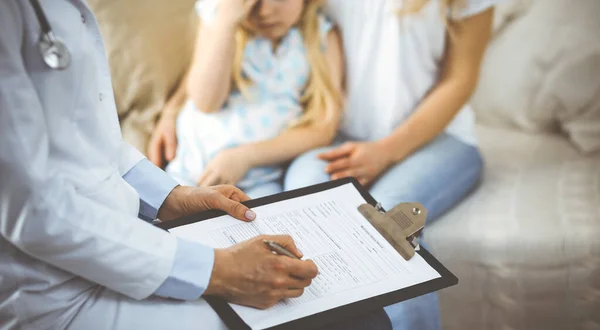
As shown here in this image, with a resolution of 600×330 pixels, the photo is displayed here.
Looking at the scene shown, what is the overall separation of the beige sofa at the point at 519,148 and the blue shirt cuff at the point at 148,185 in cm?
52

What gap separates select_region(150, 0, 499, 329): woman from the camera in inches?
49.3

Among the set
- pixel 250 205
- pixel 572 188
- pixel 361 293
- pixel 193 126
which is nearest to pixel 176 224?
pixel 250 205

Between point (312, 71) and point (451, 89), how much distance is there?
0.99 ft

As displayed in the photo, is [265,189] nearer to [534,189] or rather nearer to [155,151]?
[155,151]

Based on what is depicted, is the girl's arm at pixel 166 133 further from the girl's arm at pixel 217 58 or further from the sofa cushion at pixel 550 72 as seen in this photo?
the sofa cushion at pixel 550 72

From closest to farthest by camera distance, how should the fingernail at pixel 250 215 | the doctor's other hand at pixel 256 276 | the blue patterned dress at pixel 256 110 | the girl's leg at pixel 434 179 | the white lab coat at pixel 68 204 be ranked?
the white lab coat at pixel 68 204
the doctor's other hand at pixel 256 276
the fingernail at pixel 250 215
the girl's leg at pixel 434 179
the blue patterned dress at pixel 256 110

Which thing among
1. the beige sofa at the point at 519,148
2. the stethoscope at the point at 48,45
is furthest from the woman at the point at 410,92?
the stethoscope at the point at 48,45

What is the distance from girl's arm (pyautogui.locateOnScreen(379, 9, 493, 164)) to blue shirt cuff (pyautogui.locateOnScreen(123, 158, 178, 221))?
59 centimetres

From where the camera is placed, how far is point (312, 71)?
1287mm

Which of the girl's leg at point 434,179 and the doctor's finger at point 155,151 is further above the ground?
the doctor's finger at point 155,151

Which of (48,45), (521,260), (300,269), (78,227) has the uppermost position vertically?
(48,45)

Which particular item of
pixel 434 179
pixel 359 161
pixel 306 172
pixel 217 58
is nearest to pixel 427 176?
pixel 434 179

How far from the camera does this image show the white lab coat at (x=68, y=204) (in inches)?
21.9

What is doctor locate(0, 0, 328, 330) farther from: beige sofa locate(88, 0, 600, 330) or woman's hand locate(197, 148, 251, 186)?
beige sofa locate(88, 0, 600, 330)
